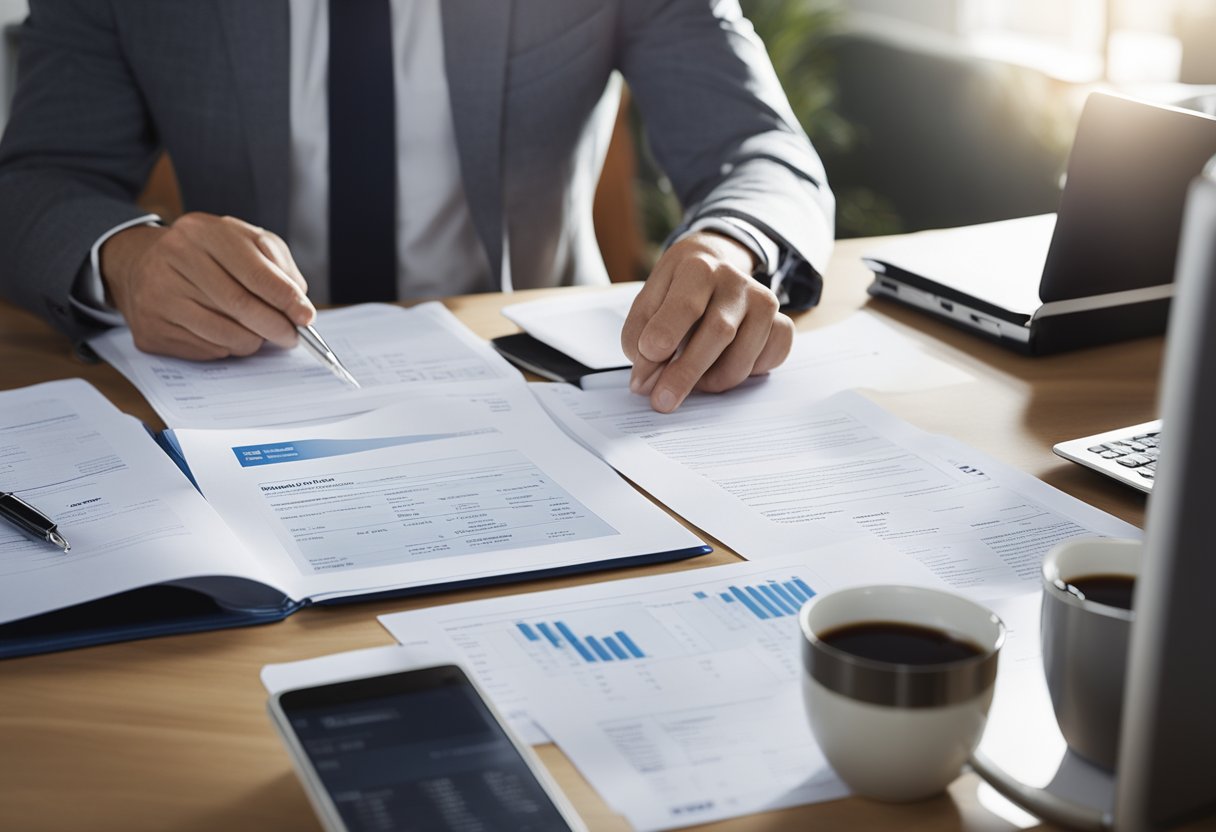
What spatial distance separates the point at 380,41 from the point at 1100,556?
1.16 m

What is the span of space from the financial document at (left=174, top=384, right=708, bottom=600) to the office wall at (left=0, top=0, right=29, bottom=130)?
2.44m

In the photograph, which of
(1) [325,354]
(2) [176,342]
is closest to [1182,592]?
(1) [325,354]

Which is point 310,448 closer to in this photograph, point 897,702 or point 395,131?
point 897,702

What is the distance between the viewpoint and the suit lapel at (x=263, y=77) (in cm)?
146

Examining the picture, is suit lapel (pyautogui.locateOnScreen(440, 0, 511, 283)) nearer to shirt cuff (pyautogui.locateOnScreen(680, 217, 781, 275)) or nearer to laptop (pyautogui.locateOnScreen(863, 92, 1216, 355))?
shirt cuff (pyautogui.locateOnScreen(680, 217, 781, 275))

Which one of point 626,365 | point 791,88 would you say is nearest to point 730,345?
point 626,365

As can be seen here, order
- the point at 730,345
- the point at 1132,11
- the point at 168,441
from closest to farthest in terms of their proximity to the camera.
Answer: the point at 168,441 → the point at 730,345 → the point at 1132,11

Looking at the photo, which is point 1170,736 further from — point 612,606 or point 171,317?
point 171,317

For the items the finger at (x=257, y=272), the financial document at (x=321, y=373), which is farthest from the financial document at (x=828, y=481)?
the finger at (x=257, y=272)

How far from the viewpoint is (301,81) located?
1.56 metres

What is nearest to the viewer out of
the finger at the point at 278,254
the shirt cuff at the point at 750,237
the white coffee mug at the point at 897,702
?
the white coffee mug at the point at 897,702

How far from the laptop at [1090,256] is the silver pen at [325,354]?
0.57 metres

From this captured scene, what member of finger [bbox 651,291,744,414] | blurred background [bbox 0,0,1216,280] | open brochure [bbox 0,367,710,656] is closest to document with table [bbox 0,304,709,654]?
open brochure [bbox 0,367,710,656]

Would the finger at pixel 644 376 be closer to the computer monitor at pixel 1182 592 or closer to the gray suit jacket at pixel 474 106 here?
the gray suit jacket at pixel 474 106
